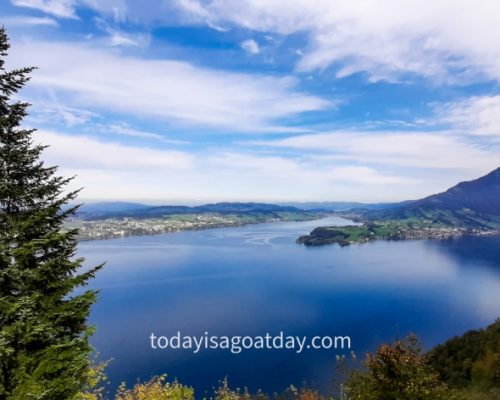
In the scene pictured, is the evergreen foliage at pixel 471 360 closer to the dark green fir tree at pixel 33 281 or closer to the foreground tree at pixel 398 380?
the foreground tree at pixel 398 380

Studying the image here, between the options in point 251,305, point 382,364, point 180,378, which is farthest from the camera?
point 251,305

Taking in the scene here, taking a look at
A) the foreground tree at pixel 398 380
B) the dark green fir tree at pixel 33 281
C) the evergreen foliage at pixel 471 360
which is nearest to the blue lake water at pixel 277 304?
the evergreen foliage at pixel 471 360

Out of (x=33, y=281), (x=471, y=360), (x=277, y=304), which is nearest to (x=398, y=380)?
(x=33, y=281)

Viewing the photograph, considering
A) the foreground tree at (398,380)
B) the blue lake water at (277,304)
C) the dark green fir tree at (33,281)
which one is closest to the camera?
the dark green fir tree at (33,281)

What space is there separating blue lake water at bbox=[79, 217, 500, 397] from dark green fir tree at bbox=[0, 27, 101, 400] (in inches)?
1684

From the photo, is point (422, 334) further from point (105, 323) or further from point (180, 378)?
point (105, 323)

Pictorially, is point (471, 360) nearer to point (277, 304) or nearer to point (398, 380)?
point (398, 380)

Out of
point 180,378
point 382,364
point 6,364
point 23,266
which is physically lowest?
point 180,378

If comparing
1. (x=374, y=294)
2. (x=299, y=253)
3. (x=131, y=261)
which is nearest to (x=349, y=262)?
(x=299, y=253)

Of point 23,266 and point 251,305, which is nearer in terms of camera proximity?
point 23,266

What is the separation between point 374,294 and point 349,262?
43382 mm

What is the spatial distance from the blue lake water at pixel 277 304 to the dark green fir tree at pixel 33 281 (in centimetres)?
4278

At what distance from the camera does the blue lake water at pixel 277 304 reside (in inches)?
2181

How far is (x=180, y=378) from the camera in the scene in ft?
168
